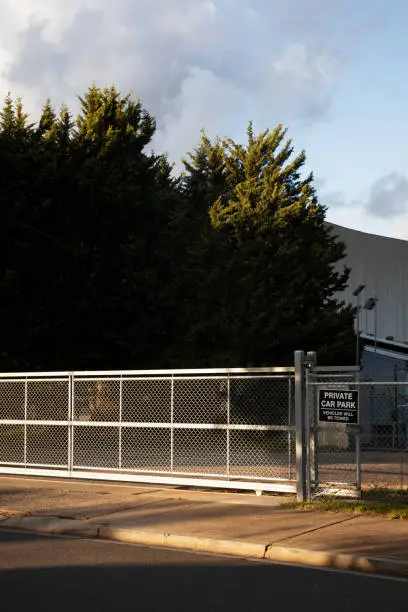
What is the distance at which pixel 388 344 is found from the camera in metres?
40.2

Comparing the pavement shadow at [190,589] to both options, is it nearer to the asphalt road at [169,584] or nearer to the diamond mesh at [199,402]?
the asphalt road at [169,584]

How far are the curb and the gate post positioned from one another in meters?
2.97

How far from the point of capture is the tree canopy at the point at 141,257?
26.3 m

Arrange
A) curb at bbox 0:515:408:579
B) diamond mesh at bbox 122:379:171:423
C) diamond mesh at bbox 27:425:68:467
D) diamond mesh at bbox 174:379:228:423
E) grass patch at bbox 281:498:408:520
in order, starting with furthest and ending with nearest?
diamond mesh at bbox 174:379:228:423
diamond mesh at bbox 122:379:171:423
diamond mesh at bbox 27:425:68:467
grass patch at bbox 281:498:408:520
curb at bbox 0:515:408:579

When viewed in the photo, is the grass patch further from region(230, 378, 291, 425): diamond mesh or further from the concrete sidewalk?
region(230, 378, 291, 425): diamond mesh

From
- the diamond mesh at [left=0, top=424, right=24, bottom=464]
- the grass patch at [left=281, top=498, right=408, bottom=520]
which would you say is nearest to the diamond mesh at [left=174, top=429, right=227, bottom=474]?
the grass patch at [left=281, top=498, right=408, bottom=520]

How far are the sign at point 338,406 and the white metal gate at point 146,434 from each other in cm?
112

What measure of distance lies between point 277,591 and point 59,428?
1383 cm

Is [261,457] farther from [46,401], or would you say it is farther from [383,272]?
[383,272]

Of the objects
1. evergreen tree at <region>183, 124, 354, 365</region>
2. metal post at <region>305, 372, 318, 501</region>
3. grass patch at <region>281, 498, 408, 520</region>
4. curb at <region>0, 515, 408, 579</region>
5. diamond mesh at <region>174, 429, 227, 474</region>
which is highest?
evergreen tree at <region>183, 124, 354, 365</region>

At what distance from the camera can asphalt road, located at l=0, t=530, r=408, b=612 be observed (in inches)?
274

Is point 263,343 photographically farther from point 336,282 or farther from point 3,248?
A: point 3,248

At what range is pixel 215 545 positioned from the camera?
9406mm

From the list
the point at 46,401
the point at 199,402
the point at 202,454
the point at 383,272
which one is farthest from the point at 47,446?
the point at 383,272
